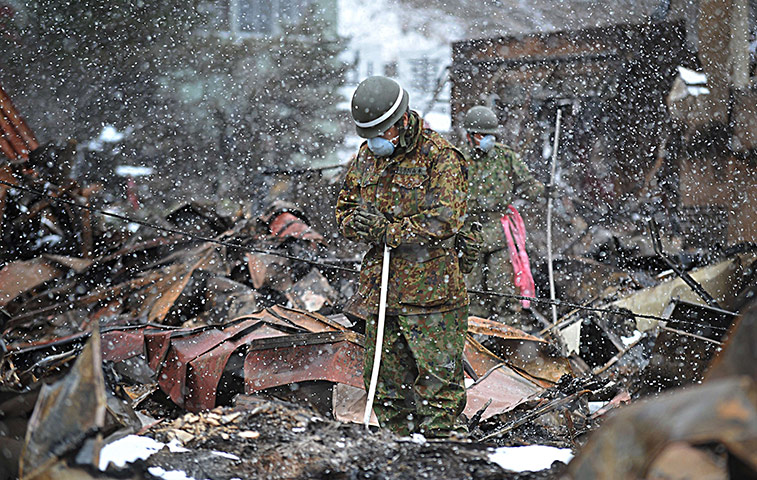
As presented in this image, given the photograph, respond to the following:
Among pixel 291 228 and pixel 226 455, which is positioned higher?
pixel 226 455

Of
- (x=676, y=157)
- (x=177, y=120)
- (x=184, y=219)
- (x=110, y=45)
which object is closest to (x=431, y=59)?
(x=177, y=120)

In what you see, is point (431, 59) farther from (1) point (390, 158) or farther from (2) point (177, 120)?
(1) point (390, 158)

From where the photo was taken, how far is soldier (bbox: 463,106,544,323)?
19.4 feet

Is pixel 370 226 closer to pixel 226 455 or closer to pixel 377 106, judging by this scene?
pixel 377 106

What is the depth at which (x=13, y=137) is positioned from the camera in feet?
25.0

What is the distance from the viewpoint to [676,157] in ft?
34.0

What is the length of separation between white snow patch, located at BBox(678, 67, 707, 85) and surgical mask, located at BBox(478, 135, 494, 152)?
4715 millimetres

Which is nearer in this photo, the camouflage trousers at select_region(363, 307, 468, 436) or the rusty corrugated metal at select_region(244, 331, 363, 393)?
the camouflage trousers at select_region(363, 307, 468, 436)

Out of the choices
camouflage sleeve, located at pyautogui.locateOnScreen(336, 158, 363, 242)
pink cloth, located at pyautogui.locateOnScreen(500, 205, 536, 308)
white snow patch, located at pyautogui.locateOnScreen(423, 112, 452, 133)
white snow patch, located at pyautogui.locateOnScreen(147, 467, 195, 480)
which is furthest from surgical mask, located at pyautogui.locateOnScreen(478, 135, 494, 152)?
white snow patch, located at pyautogui.locateOnScreen(423, 112, 452, 133)

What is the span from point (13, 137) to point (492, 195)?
5079 millimetres

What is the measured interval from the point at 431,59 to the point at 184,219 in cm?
1232

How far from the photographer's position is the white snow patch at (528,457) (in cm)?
198

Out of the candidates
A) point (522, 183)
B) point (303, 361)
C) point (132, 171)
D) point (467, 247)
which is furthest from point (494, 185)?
point (132, 171)

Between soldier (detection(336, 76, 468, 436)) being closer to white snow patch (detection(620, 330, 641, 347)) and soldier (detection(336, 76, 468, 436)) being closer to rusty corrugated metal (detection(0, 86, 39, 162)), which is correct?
white snow patch (detection(620, 330, 641, 347))
